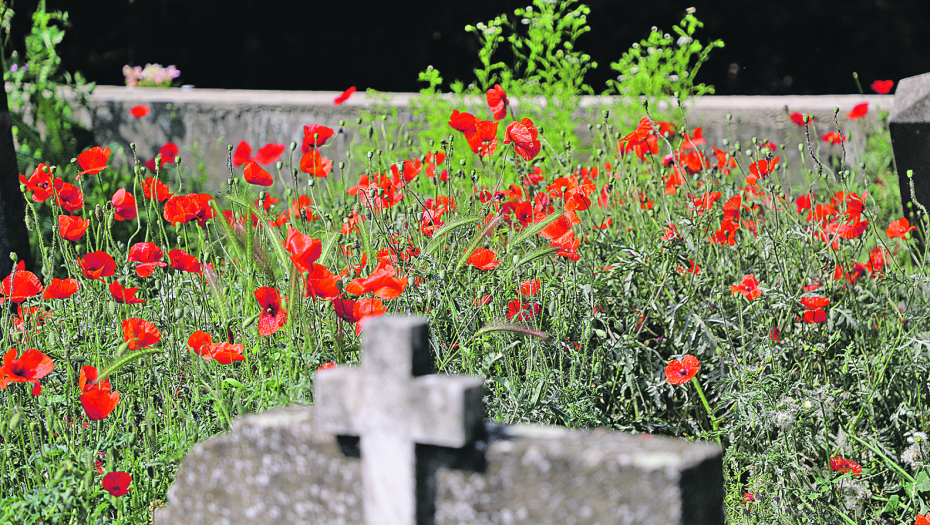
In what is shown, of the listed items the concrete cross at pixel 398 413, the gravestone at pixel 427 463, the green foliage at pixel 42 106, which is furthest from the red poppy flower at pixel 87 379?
the green foliage at pixel 42 106

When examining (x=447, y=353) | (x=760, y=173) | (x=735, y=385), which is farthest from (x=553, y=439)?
(x=760, y=173)

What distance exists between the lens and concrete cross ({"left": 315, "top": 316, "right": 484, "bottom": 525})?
95 centimetres

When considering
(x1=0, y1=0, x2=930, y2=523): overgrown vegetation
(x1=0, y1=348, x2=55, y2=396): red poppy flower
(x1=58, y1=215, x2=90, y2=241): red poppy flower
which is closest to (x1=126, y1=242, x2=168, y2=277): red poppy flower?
(x1=0, y1=0, x2=930, y2=523): overgrown vegetation

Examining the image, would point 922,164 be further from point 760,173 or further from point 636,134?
point 636,134

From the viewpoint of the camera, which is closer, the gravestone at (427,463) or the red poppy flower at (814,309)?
the gravestone at (427,463)

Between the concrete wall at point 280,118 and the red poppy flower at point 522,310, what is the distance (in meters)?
1.83

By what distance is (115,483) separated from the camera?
1.40 meters

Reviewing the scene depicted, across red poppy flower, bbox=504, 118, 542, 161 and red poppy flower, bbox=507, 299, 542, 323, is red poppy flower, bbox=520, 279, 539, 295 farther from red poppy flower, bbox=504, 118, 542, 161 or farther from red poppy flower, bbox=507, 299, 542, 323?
red poppy flower, bbox=504, 118, 542, 161

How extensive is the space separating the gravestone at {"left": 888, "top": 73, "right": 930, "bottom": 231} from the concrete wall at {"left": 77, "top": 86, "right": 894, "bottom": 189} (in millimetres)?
1215

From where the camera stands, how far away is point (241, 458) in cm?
110

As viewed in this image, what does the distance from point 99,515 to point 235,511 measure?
24.8 inches

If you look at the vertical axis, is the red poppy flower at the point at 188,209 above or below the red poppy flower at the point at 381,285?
above

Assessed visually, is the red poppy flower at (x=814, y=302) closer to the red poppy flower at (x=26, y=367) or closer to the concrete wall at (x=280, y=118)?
the red poppy flower at (x=26, y=367)

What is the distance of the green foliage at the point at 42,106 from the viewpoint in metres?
3.93
